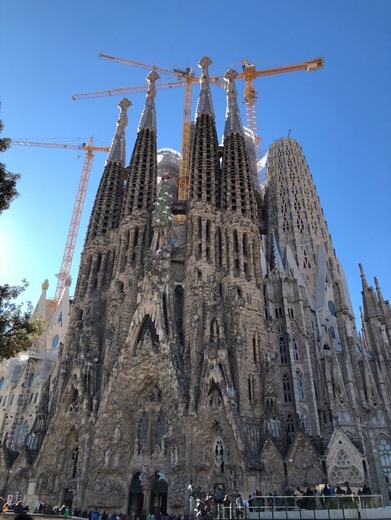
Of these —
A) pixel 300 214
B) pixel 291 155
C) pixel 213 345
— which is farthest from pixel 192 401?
pixel 291 155

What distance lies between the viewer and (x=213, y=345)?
2733 centimetres

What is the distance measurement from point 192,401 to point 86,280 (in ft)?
48.4

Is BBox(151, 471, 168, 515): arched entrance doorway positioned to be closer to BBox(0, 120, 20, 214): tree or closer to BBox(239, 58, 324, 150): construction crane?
BBox(0, 120, 20, 214): tree

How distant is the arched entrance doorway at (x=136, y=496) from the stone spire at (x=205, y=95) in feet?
104

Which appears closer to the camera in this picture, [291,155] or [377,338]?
[377,338]

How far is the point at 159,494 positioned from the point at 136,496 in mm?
1430

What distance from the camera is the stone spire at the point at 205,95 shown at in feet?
141

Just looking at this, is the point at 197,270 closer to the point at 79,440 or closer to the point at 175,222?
the point at 175,222

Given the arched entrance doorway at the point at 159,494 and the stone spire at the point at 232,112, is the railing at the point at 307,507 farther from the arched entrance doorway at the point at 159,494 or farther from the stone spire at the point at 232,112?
the stone spire at the point at 232,112

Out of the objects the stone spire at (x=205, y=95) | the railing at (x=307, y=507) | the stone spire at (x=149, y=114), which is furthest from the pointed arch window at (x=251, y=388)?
the stone spire at (x=149, y=114)

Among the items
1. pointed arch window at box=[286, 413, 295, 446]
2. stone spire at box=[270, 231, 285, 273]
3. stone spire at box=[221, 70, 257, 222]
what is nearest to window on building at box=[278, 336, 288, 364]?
pointed arch window at box=[286, 413, 295, 446]

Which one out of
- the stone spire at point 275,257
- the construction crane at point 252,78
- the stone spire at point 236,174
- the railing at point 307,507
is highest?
the construction crane at point 252,78

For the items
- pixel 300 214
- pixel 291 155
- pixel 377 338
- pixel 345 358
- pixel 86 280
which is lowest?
pixel 345 358

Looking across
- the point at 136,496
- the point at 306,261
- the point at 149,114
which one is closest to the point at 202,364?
the point at 136,496
